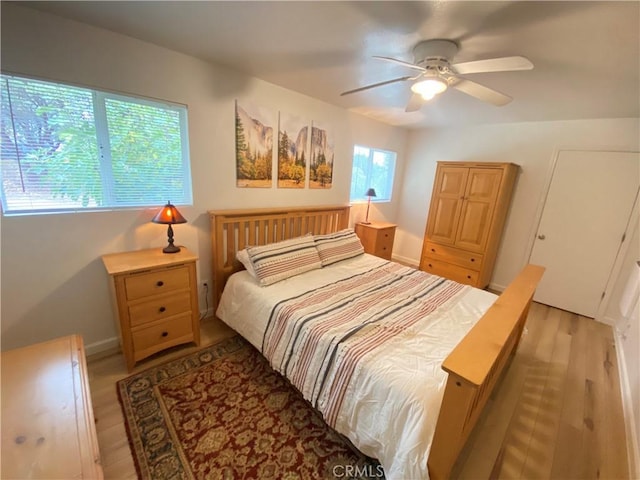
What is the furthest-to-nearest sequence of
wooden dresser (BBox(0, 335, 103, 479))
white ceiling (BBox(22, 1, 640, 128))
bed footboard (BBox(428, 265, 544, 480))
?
1. white ceiling (BBox(22, 1, 640, 128))
2. bed footboard (BBox(428, 265, 544, 480))
3. wooden dresser (BBox(0, 335, 103, 479))

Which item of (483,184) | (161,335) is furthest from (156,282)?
(483,184)

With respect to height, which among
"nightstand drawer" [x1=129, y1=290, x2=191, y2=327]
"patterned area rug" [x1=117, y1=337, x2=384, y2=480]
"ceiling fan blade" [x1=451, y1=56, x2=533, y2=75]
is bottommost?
"patterned area rug" [x1=117, y1=337, x2=384, y2=480]

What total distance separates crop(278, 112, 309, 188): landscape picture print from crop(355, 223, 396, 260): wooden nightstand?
1.20 m

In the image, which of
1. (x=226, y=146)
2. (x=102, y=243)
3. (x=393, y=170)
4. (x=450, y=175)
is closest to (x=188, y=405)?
(x=102, y=243)

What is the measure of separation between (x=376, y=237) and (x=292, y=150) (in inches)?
63.5

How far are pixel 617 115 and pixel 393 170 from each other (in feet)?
8.20

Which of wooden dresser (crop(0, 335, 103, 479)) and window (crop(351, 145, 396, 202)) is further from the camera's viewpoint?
window (crop(351, 145, 396, 202))

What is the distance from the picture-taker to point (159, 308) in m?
1.92

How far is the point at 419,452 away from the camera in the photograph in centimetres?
110

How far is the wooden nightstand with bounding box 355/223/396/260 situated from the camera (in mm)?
3619

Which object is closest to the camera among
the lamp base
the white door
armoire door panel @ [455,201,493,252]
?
the lamp base

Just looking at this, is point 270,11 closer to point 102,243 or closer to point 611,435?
point 102,243

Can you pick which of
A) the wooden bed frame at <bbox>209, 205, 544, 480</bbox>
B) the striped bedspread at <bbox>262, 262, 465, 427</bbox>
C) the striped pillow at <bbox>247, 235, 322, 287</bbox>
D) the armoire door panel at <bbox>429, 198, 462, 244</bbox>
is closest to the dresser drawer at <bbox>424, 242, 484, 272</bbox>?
the armoire door panel at <bbox>429, 198, 462, 244</bbox>

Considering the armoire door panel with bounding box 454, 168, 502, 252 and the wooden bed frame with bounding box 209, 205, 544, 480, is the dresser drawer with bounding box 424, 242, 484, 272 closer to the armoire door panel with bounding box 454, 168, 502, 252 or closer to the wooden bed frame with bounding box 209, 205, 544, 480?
the armoire door panel with bounding box 454, 168, 502, 252
